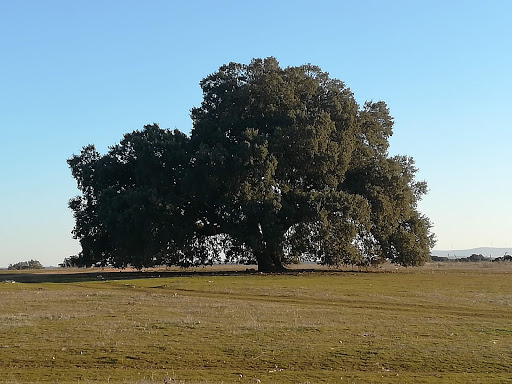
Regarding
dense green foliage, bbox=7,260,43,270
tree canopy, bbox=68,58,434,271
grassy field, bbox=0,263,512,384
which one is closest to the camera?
grassy field, bbox=0,263,512,384

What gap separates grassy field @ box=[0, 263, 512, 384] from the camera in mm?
15062

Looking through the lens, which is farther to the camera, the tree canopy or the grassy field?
the tree canopy

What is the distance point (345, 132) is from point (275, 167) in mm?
7940

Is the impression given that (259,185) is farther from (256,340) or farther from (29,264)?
(29,264)

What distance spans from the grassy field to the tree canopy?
22073 millimetres

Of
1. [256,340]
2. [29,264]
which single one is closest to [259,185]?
[256,340]

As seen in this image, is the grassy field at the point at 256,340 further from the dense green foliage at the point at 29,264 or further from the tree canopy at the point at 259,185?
the dense green foliage at the point at 29,264

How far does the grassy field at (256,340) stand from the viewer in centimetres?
1506

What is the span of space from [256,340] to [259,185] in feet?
114

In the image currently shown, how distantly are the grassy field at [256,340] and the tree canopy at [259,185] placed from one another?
22.1 metres

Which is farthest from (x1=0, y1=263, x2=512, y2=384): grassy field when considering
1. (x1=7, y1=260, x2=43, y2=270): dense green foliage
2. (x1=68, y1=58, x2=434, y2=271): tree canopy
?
(x1=7, y1=260, x2=43, y2=270): dense green foliage

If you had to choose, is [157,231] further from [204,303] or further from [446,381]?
[446,381]

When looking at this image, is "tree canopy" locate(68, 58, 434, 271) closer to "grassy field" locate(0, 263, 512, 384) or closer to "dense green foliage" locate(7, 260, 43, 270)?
"grassy field" locate(0, 263, 512, 384)

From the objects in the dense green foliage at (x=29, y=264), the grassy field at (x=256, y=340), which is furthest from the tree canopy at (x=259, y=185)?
the dense green foliage at (x=29, y=264)
